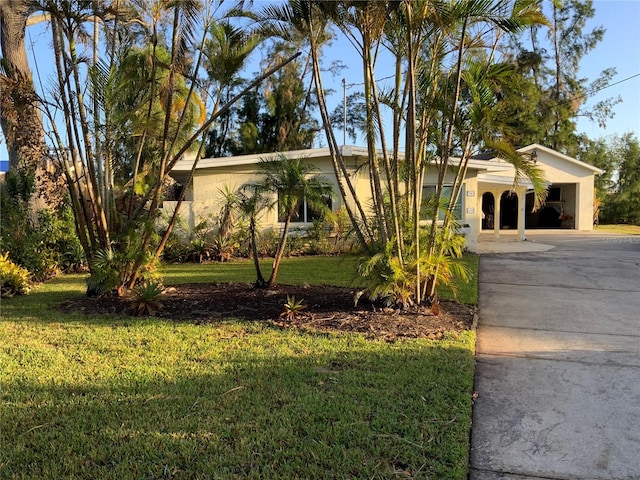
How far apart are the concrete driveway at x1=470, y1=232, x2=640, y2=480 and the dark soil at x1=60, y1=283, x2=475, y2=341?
23.6 inches

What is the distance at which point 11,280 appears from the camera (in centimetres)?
826

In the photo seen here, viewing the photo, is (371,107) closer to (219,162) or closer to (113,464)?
(113,464)

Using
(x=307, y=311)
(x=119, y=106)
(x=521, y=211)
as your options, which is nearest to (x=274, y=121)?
(x=521, y=211)

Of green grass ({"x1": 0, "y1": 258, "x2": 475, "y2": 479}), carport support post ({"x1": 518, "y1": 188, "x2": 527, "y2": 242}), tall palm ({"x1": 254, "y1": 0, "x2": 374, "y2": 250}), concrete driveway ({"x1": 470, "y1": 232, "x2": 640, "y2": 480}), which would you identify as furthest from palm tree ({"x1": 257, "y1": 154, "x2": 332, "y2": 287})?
carport support post ({"x1": 518, "y1": 188, "x2": 527, "y2": 242})

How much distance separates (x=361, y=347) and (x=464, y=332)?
4.99 feet

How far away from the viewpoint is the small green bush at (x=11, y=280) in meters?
8.15

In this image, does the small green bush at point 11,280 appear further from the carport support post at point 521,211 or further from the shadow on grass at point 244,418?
the carport support post at point 521,211

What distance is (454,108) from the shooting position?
6.05m

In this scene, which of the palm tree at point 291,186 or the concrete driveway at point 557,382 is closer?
the concrete driveway at point 557,382

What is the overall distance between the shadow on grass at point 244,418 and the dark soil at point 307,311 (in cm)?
104

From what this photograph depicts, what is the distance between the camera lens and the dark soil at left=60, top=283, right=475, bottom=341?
603cm

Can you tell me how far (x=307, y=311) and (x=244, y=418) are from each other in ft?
11.0

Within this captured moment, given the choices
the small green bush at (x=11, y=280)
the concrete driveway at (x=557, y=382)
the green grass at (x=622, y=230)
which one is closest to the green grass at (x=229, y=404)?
the concrete driveway at (x=557, y=382)

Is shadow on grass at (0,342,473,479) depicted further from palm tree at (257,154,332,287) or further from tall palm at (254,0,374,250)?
palm tree at (257,154,332,287)
